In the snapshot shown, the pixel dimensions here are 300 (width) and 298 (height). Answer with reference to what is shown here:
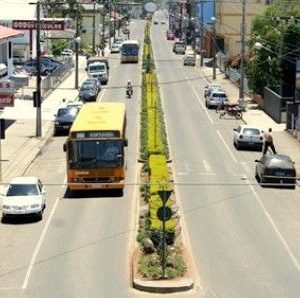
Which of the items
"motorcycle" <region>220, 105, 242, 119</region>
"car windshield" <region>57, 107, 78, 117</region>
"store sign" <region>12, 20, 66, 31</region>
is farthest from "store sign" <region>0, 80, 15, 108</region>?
"store sign" <region>12, 20, 66, 31</region>

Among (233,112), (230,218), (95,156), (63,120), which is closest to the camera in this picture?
(230,218)

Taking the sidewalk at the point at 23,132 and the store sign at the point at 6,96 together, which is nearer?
the sidewalk at the point at 23,132

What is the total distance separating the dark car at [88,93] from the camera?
2874 inches

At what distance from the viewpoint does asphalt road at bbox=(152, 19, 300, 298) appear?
988 inches

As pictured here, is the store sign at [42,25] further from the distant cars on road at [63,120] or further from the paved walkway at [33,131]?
the distant cars on road at [63,120]

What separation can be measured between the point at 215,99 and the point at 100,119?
110 feet

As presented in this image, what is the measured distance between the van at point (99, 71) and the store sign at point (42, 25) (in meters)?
10.3

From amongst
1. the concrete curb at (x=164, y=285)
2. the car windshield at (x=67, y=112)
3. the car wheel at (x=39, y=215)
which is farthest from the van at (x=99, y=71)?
the concrete curb at (x=164, y=285)

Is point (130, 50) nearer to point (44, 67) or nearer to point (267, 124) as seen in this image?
point (44, 67)

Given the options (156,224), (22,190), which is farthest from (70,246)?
(22,190)

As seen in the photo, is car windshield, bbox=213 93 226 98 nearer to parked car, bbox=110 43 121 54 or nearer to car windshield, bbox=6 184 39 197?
car windshield, bbox=6 184 39 197

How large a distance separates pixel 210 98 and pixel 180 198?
34.4 metres

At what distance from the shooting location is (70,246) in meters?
29.6

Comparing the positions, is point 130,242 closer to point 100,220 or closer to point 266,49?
point 100,220
